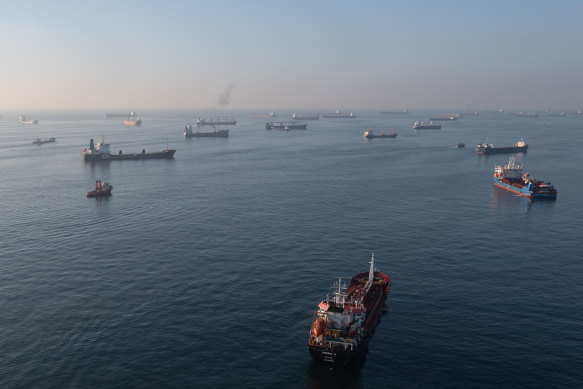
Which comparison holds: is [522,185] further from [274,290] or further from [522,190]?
[274,290]

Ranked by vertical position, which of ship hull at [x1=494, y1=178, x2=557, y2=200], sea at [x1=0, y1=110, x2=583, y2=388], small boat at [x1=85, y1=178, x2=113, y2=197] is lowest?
sea at [x1=0, y1=110, x2=583, y2=388]

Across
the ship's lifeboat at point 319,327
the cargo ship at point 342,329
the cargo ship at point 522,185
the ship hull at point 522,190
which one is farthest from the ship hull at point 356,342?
the cargo ship at point 522,185

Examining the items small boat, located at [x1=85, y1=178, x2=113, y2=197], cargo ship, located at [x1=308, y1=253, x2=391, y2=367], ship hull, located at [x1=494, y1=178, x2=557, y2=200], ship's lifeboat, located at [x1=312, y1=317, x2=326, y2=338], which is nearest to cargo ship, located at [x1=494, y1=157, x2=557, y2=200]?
ship hull, located at [x1=494, y1=178, x2=557, y2=200]

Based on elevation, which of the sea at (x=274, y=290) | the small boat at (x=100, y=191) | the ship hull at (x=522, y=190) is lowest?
the sea at (x=274, y=290)

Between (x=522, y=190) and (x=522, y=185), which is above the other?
(x=522, y=185)

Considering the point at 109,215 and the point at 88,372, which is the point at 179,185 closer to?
the point at 109,215

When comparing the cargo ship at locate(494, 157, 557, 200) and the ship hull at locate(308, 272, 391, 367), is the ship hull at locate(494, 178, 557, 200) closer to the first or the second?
the cargo ship at locate(494, 157, 557, 200)

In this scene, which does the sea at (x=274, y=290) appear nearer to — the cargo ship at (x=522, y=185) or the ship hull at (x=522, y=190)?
the ship hull at (x=522, y=190)

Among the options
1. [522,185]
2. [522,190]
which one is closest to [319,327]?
[522,190]
